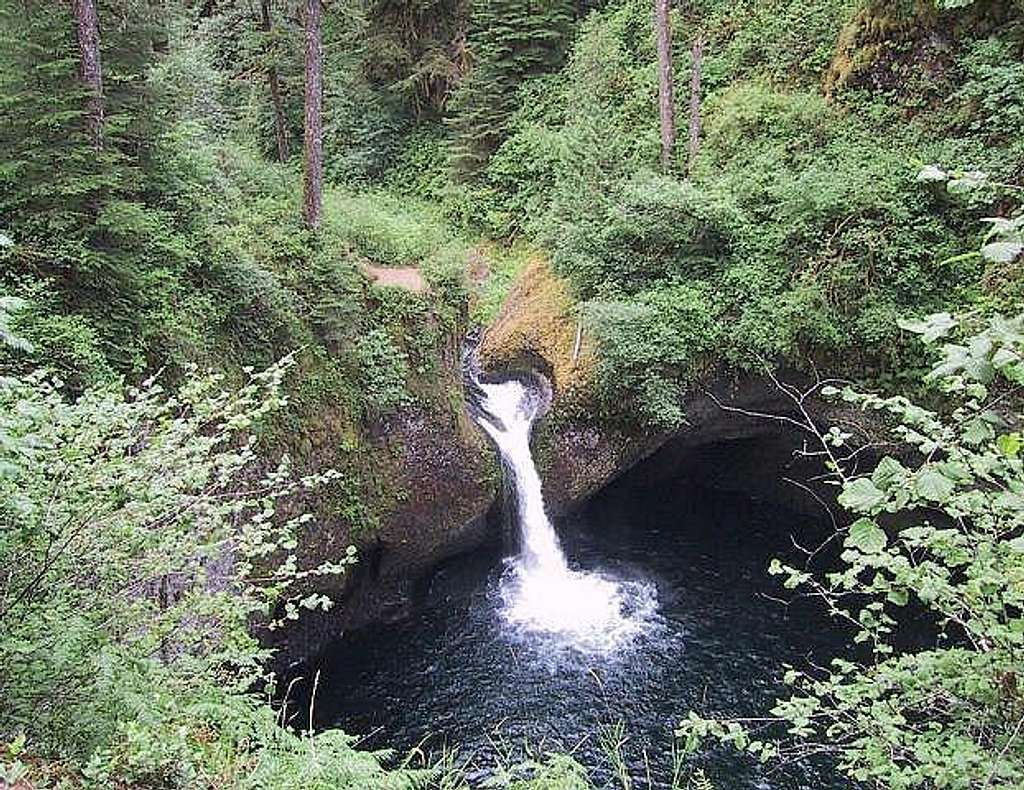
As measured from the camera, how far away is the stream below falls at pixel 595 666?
967cm

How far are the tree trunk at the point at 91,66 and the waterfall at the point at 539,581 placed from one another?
8.19m

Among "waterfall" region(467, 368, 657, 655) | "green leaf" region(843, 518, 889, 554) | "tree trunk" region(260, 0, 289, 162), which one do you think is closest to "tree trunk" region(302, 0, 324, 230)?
"waterfall" region(467, 368, 657, 655)

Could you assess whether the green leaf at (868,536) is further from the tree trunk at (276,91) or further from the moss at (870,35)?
the tree trunk at (276,91)

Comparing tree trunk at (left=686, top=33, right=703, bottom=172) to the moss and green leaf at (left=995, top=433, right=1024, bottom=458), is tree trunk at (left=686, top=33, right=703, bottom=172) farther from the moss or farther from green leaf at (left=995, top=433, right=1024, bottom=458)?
green leaf at (left=995, top=433, right=1024, bottom=458)

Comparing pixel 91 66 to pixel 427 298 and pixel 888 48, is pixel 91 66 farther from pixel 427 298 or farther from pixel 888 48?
pixel 888 48

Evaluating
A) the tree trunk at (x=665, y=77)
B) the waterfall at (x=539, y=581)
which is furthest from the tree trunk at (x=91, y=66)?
the tree trunk at (x=665, y=77)

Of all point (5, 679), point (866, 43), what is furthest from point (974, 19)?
point (5, 679)

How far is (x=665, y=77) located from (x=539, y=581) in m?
11.3

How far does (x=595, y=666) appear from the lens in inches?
439

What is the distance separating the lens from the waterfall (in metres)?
12.1

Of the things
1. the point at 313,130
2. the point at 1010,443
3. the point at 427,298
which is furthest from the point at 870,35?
the point at 1010,443

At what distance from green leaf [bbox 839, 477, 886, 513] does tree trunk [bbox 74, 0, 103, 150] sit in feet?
27.3

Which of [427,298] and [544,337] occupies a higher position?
[427,298]

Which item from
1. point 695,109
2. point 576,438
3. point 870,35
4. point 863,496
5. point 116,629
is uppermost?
point 870,35
